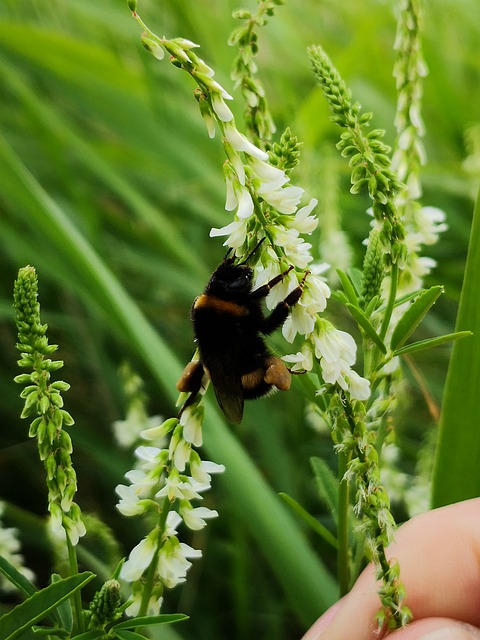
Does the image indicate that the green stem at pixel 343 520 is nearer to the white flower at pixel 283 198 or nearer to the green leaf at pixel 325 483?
the green leaf at pixel 325 483

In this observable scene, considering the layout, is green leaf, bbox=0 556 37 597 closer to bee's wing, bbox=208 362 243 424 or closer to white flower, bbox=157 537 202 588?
white flower, bbox=157 537 202 588

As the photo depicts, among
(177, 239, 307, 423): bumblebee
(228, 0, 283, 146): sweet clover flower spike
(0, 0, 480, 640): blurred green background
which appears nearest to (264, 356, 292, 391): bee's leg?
(177, 239, 307, 423): bumblebee

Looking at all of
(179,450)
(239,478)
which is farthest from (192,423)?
(239,478)

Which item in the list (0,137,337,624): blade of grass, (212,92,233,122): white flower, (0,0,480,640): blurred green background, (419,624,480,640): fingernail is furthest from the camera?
(0,0,480,640): blurred green background

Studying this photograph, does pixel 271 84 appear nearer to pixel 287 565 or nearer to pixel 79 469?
pixel 79 469

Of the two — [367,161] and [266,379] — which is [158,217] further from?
[367,161]

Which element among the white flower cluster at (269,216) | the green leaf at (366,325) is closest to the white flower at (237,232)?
the white flower cluster at (269,216)

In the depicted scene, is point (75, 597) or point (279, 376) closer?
point (75, 597)
